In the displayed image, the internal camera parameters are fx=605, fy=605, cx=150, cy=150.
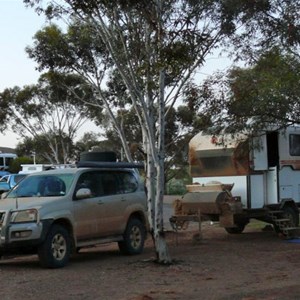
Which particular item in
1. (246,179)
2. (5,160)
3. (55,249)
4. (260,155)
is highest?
(5,160)

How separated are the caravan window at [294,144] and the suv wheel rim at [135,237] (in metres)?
5.76

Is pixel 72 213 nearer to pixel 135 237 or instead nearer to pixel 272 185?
pixel 135 237

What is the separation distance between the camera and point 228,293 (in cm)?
823

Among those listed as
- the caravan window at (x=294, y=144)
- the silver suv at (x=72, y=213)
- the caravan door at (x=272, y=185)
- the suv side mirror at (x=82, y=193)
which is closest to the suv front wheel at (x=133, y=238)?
the silver suv at (x=72, y=213)

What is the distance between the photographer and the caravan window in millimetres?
16578

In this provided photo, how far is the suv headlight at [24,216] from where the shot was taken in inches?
408

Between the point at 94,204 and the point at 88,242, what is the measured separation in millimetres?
733

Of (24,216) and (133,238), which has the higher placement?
(24,216)

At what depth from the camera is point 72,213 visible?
36.2 feet

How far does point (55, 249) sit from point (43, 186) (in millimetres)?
1432

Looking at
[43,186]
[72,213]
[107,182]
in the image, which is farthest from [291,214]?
[43,186]

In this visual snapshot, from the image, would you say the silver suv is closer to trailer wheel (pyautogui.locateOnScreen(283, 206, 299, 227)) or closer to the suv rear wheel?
the suv rear wheel

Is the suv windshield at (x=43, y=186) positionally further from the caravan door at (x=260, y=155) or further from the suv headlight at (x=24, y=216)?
the caravan door at (x=260, y=155)

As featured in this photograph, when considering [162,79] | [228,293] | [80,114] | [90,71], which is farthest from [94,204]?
[80,114]
